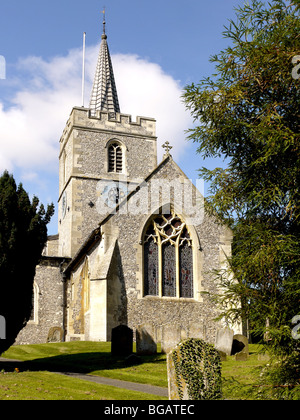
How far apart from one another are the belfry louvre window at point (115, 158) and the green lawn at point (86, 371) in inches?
530

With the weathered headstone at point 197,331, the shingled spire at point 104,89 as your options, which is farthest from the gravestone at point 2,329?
the shingled spire at point 104,89

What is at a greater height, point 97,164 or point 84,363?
point 97,164

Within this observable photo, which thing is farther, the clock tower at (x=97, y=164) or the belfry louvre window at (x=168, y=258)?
the clock tower at (x=97, y=164)

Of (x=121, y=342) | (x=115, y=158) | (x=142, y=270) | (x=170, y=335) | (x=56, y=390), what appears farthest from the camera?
(x=115, y=158)

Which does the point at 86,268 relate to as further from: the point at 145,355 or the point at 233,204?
the point at 233,204

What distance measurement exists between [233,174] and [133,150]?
21.4m

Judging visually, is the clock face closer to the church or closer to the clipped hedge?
the church

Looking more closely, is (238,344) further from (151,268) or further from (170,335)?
(151,268)

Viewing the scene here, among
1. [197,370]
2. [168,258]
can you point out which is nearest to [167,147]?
[168,258]

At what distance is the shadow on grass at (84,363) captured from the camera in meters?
13.8

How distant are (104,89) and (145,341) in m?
23.3

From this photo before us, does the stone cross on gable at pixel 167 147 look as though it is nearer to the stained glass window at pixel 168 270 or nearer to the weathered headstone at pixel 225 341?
the stained glass window at pixel 168 270

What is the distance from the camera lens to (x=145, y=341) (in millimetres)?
15852
